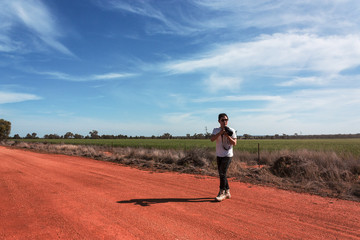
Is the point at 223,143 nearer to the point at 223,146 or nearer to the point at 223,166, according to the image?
the point at 223,146

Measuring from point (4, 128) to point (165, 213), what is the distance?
229 ft

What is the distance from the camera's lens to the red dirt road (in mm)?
3962

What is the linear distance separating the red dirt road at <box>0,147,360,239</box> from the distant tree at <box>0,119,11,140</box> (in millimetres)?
64229

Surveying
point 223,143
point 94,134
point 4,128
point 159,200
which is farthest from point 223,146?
point 94,134

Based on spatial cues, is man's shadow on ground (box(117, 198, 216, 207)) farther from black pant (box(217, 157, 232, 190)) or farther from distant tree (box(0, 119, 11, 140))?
distant tree (box(0, 119, 11, 140))

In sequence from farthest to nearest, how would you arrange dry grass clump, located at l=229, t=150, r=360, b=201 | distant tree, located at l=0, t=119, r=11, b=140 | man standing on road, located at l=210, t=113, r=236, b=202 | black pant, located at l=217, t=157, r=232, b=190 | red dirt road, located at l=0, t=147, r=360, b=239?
distant tree, located at l=0, t=119, r=11, b=140 < dry grass clump, located at l=229, t=150, r=360, b=201 < black pant, located at l=217, t=157, r=232, b=190 < man standing on road, located at l=210, t=113, r=236, b=202 < red dirt road, located at l=0, t=147, r=360, b=239

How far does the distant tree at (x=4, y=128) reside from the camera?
5855 centimetres

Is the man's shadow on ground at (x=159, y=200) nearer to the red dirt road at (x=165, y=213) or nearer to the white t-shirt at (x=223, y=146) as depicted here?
the red dirt road at (x=165, y=213)

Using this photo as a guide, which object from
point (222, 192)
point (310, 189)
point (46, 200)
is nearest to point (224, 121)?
point (222, 192)

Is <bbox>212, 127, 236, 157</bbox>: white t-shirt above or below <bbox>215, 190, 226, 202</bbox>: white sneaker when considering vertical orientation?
above

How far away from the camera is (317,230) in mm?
4098

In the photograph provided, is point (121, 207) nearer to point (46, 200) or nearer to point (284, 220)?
point (46, 200)

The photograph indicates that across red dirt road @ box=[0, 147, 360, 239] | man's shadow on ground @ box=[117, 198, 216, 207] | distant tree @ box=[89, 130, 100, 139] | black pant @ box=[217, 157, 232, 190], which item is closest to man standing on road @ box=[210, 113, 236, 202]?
black pant @ box=[217, 157, 232, 190]

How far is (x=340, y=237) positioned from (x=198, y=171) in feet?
26.2
